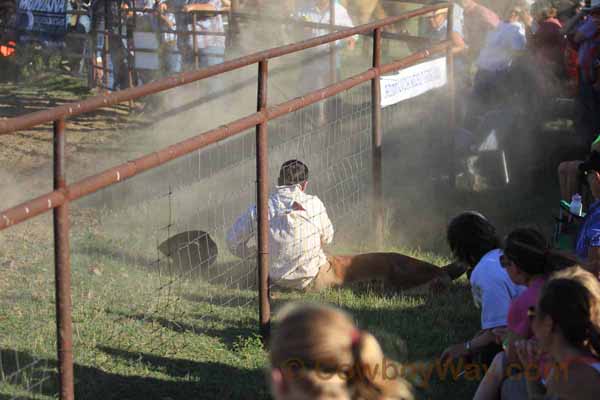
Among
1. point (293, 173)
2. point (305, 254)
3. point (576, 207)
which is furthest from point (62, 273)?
point (576, 207)

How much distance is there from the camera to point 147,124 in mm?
10914

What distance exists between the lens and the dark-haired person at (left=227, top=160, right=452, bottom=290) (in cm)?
586

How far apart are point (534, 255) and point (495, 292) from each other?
53 cm

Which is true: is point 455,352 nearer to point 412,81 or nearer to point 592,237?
point 592,237

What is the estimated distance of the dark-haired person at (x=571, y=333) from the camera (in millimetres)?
3078

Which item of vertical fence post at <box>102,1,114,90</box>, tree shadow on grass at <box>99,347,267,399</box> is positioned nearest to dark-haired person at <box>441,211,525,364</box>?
tree shadow on grass at <box>99,347,267,399</box>

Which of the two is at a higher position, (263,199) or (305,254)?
(263,199)

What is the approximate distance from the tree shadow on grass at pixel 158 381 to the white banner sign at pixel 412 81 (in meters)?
2.83

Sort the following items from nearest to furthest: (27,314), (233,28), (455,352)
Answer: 1. (455,352)
2. (27,314)
3. (233,28)

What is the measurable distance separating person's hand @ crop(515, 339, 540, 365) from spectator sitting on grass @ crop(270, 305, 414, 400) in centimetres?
122

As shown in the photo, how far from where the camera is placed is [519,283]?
4023 millimetres

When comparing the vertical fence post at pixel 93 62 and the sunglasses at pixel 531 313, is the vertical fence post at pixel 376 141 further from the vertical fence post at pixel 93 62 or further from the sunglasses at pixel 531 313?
the vertical fence post at pixel 93 62

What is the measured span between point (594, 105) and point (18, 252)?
548cm

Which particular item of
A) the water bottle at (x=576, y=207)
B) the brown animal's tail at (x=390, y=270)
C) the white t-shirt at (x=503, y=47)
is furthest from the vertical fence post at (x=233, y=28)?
the water bottle at (x=576, y=207)
